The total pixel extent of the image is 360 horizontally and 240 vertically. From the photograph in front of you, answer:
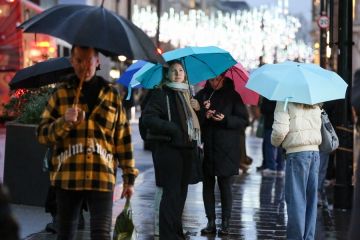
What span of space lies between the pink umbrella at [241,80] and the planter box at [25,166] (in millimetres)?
2392

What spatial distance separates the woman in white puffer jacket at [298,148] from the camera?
7.74 m

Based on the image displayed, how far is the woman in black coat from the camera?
881 centimetres

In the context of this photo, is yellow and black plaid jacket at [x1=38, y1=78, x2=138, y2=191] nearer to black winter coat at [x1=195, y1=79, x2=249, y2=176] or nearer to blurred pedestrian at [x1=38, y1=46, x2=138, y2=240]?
blurred pedestrian at [x1=38, y1=46, x2=138, y2=240]

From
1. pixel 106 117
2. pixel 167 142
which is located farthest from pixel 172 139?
pixel 106 117

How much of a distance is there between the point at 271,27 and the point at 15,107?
4912 centimetres

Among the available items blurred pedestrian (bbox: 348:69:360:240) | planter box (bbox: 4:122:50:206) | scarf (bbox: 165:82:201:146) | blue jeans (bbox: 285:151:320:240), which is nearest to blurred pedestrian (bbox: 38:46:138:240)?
blurred pedestrian (bbox: 348:69:360:240)

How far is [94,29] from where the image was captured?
5.15 m

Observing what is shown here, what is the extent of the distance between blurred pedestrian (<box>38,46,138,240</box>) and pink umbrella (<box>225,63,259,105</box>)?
13.9 ft

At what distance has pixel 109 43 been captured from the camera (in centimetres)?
512

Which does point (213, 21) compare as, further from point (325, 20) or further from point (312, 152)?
point (312, 152)

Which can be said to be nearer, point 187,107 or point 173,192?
point 173,192

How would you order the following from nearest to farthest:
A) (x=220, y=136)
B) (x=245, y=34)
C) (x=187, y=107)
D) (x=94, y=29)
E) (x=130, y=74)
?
(x=94, y=29), (x=187, y=107), (x=220, y=136), (x=130, y=74), (x=245, y=34)

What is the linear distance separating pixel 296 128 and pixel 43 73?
8.33 feet

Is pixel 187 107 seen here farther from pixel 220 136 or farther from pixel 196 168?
pixel 220 136
